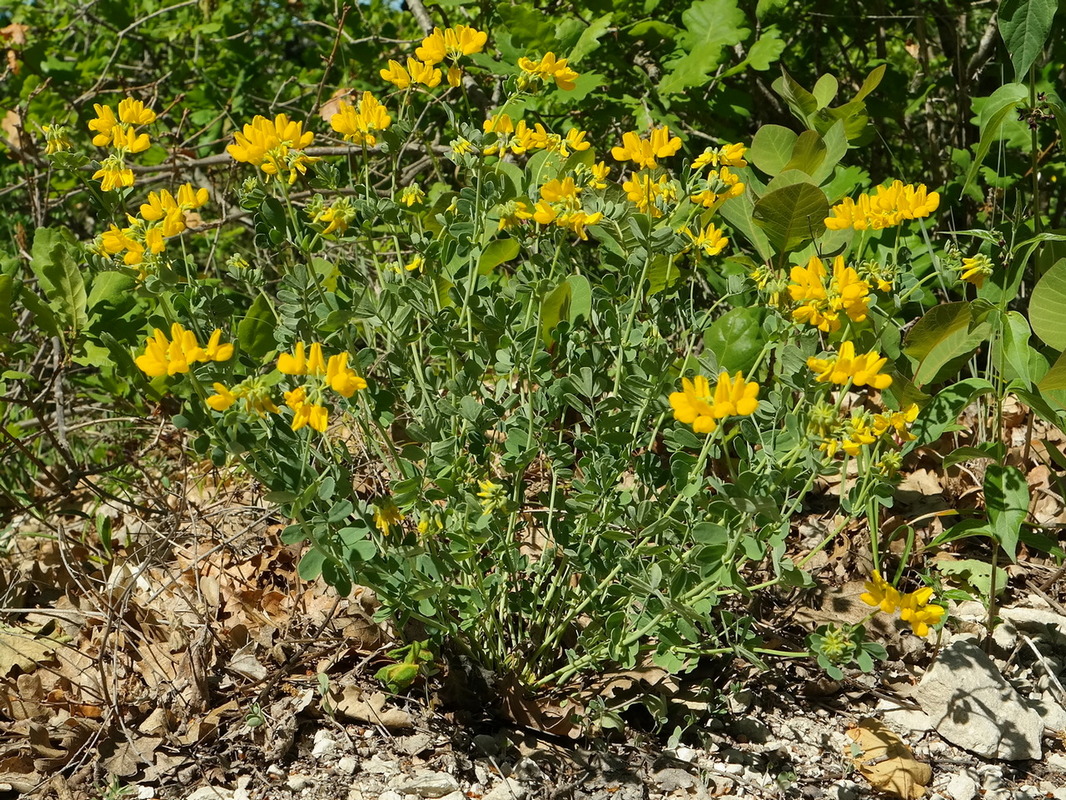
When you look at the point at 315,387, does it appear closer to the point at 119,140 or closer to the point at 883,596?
the point at 119,140

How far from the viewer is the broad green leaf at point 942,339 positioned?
210 cm

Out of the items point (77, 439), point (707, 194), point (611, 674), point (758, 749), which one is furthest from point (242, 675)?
point (77, 439)

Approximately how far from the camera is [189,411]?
150 centimetres

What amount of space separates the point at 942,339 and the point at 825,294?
2.46 feet

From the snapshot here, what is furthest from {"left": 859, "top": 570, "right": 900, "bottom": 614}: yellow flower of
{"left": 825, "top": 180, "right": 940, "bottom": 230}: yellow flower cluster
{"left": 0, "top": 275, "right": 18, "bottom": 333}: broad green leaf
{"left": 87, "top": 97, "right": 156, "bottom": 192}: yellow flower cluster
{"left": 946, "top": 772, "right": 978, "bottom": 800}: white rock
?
{"left": 0, "top": 275, "right": 18, "bottom": 333}: broad green leaf

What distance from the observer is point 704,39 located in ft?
9.10

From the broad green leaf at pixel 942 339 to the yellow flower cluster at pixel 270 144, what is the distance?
1.35 m

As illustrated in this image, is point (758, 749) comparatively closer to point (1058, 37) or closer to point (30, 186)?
point (1058, 37)

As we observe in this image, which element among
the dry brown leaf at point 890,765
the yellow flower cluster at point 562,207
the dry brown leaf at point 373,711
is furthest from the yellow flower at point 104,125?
the dry brown leaf at point 890,765

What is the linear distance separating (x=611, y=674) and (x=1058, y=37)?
2.23 metres

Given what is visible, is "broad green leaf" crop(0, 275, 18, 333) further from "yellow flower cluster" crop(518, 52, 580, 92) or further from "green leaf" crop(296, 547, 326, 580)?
"yellow flower cluster" crop(518, 52, 580, 92)

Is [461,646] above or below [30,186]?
below

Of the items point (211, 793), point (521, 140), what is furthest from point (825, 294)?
point (211, 793)

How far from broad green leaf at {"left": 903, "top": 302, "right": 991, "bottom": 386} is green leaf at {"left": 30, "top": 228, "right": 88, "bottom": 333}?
1876 millimetres
